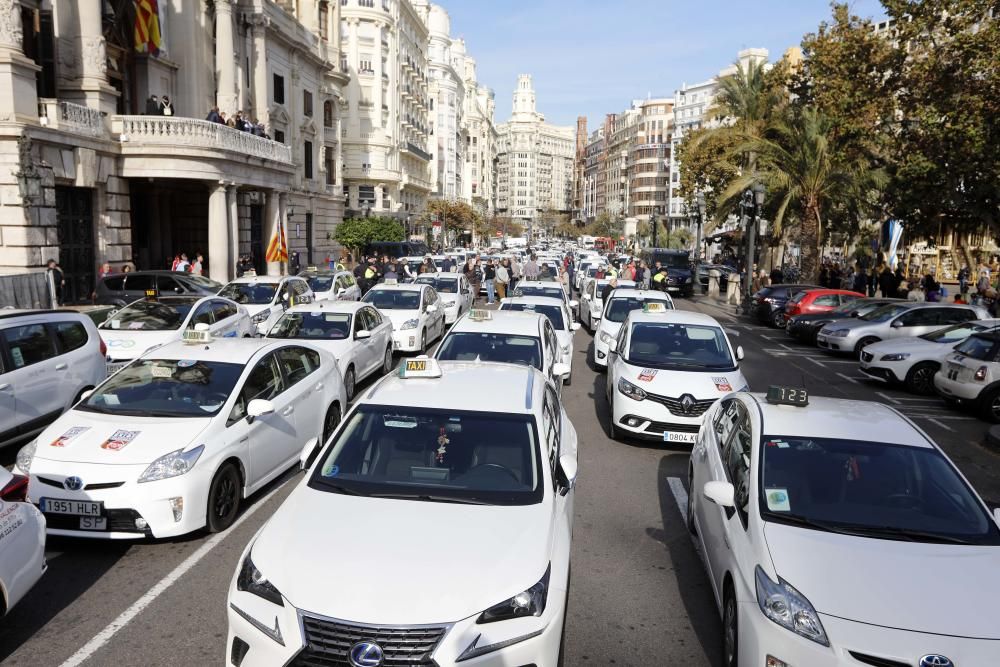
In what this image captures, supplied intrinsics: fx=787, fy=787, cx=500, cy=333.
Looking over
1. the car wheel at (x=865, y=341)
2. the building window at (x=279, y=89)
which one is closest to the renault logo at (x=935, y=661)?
the car wheel at (x=865, y=341)

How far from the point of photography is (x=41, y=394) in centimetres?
944

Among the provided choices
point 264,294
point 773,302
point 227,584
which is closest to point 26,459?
point 227,584

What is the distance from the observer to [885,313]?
19484 millimetres

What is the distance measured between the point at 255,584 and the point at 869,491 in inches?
153

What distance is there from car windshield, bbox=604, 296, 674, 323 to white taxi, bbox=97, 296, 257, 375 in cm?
776

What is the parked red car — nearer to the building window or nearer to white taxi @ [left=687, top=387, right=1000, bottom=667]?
white taxi @ [left=687, top=387, right=1000, bottom=667]

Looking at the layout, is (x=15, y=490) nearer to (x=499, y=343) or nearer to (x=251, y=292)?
(x=499, y=343)

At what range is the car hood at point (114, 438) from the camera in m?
6.52

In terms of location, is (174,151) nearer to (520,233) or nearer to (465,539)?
(465,539)

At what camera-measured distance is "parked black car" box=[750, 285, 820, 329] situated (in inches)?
1034

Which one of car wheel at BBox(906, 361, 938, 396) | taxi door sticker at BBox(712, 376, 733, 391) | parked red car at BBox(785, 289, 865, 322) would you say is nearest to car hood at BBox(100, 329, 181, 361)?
taxi door sticker at BBox(712, 376, 733, 391)

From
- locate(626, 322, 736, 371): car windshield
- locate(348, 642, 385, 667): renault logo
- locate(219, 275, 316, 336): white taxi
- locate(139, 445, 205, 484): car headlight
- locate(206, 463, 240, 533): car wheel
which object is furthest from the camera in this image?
locate(219, 275, 316, 336): white taxi

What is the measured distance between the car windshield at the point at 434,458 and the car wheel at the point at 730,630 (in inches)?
52.3

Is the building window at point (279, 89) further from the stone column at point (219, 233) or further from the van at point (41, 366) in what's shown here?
the van at point (41, 366)
